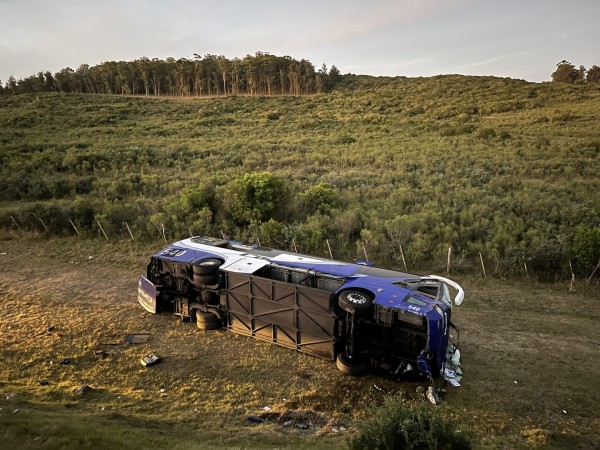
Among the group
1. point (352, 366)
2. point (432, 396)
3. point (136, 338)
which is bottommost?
point (136, 338)

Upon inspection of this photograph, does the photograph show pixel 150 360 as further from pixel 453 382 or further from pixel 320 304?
pixel 453 382

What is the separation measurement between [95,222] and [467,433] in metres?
20.9

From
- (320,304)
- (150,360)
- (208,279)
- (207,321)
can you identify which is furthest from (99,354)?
(320,304)

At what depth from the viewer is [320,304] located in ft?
32.8

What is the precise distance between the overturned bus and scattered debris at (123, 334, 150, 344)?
1183mm

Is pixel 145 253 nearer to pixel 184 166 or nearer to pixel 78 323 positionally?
pixel 78 323

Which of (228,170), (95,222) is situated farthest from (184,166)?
(95,222)

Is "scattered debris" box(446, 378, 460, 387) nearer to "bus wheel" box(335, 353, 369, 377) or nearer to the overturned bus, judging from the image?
the overturned bus

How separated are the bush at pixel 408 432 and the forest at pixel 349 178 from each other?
1022 centimetres

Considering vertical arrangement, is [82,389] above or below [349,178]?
below

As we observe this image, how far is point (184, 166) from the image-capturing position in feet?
111

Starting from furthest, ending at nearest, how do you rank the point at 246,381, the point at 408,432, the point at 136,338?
the point at 136,338
the point at 246,381
the point at 408,432

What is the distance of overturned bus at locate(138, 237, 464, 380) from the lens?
30.7ft

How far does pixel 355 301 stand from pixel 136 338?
21.7 feet
